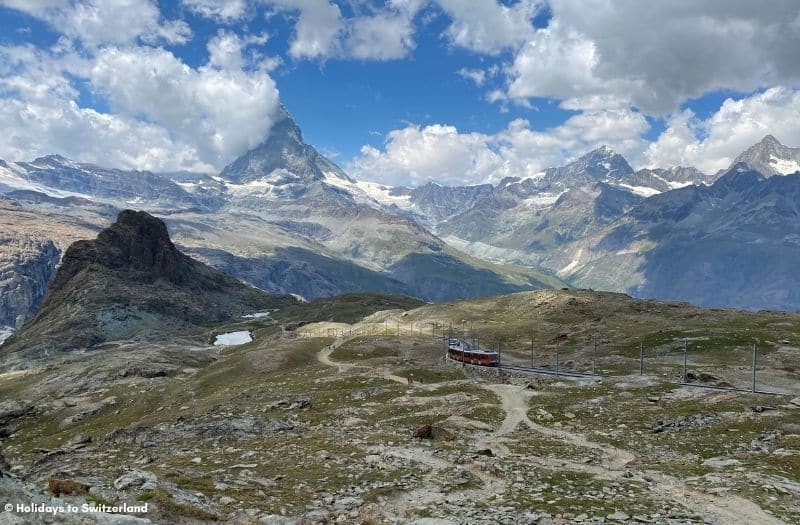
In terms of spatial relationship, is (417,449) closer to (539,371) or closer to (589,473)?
(589,473)

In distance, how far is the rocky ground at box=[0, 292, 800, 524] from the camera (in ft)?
85.6

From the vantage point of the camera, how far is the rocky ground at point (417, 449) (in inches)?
1027

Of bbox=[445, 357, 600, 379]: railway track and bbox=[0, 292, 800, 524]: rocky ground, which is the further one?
bbox=[445, 357, 600, 379]: railway track

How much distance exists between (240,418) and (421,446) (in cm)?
2446

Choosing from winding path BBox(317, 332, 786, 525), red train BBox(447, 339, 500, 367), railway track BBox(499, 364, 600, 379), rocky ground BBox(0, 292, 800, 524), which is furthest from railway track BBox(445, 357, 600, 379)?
winding path BBox(317, 332, 786, 525)

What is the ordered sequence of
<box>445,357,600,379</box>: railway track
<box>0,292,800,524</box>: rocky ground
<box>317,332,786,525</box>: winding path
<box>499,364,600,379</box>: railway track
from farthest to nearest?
<box>445,357,600,379</box>: railway track, <box>499,364,600,379</box>: railway track, <box>317,332,786,525</box>: winding path, <box>0,292,800,524</box>: rocky ground

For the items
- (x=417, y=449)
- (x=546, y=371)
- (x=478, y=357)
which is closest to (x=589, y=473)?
(x=417, y=449)

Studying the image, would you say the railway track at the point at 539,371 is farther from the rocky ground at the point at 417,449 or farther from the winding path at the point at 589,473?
the winding path at the point at 589,473

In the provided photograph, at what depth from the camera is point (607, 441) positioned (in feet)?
145

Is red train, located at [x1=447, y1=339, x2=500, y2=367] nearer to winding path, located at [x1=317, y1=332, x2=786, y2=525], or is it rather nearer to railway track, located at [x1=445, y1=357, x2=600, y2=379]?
railway track, located at [x1=445, y1=357, x2=600, y2=379]

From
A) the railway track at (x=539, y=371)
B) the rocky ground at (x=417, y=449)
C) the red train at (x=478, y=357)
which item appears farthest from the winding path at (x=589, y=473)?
the red train at (x=478, y=357)

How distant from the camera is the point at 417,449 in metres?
41.1

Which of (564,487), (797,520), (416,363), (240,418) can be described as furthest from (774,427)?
(416,363)

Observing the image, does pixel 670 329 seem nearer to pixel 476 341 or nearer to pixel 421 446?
pixel 476 341
